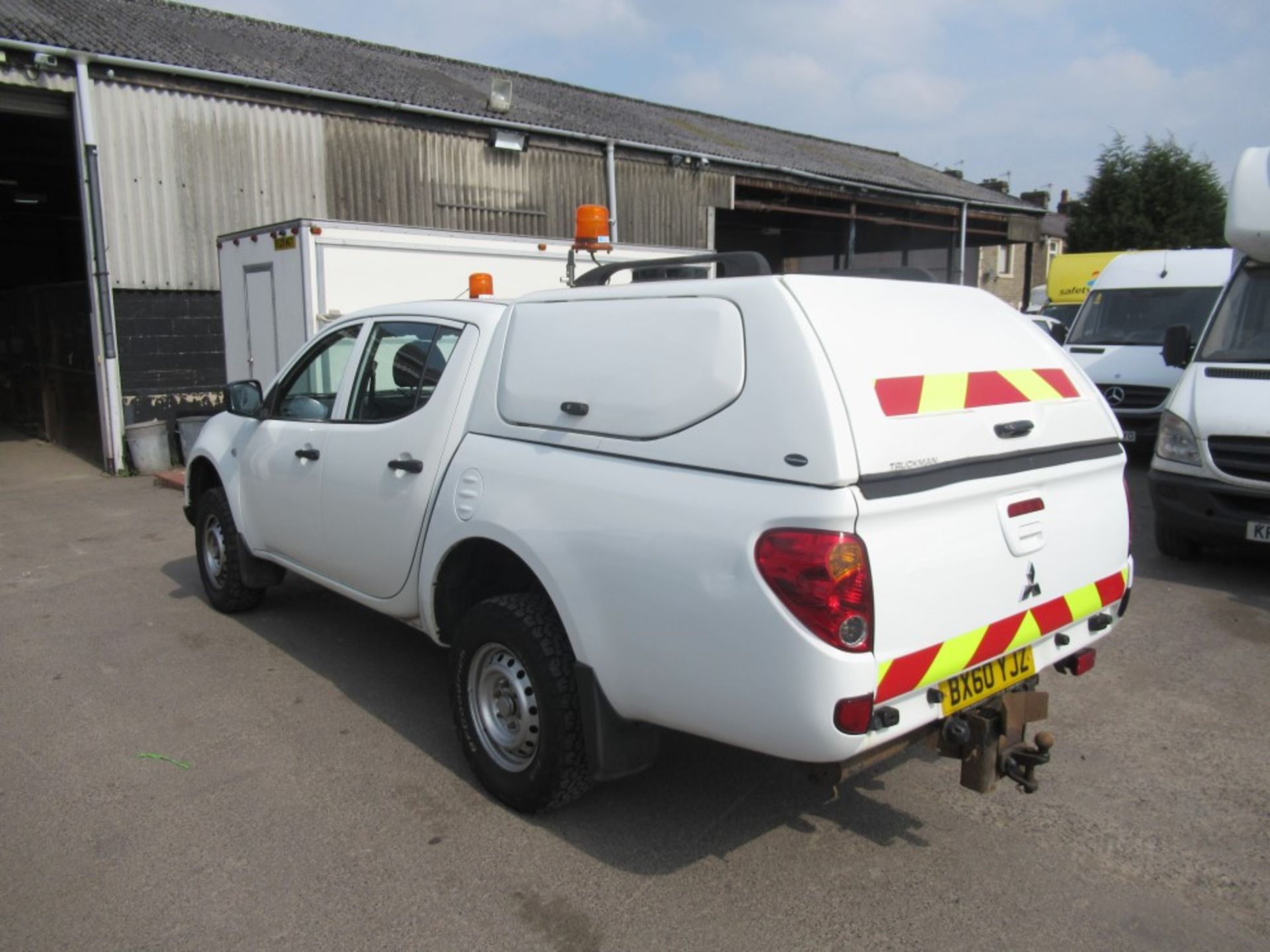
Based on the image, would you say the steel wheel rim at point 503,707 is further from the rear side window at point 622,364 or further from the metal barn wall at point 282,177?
the metal barn wall at point 282,177

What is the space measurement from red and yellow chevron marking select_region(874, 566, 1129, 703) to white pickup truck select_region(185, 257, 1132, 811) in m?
0.01

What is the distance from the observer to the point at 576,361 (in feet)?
11.5

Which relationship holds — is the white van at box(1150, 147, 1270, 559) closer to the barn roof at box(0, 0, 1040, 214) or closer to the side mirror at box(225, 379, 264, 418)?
the side mirror at box(225, 379, 264, 418)

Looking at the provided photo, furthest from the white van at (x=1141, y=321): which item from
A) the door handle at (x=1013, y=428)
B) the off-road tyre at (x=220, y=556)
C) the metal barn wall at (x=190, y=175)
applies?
the metal barn wall at (x=190, y=175)

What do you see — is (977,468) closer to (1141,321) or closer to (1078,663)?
(1078,663)

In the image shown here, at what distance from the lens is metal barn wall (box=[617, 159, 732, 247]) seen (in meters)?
16.6

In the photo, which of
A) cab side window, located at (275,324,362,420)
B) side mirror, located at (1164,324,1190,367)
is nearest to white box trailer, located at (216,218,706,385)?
cab side window, located at (275,324,362,420)

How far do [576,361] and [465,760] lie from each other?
1.69 meters

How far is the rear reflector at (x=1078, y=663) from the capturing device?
3504mm

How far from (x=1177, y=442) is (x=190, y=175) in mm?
11111

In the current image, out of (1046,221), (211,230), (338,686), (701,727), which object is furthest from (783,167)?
(1046,221)

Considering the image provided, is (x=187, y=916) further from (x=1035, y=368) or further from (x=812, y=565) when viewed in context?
(x=1035, y=368)

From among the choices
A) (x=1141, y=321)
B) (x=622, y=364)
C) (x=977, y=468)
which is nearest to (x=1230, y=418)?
(x=977, y=468)

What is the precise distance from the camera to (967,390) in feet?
10.4
